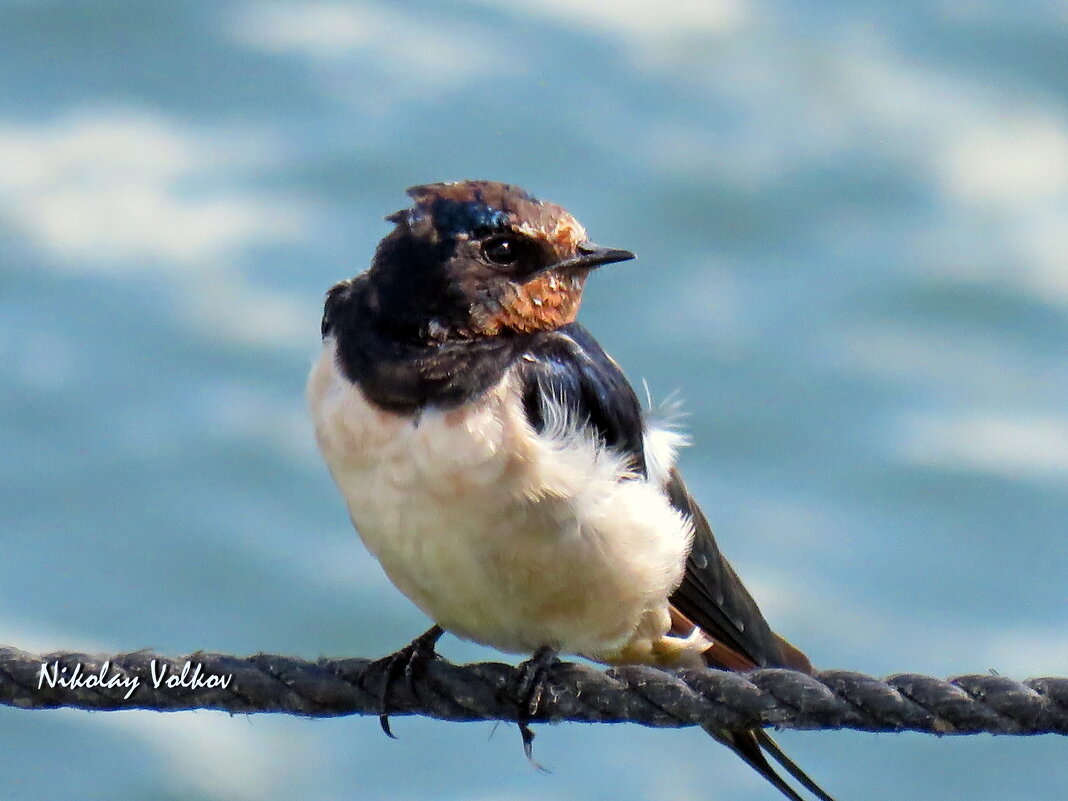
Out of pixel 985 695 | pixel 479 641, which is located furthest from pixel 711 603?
pixel 985 695

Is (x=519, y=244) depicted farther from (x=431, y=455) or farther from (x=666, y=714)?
(x=666, y=714)

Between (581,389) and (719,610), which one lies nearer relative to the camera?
(581,389)

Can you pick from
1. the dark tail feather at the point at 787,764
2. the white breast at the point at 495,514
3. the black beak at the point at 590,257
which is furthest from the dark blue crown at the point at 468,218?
the dark tail feather at the point at 787,764

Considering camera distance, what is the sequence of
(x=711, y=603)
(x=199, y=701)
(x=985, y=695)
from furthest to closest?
1. (x=711, y=603)
2. (x=199, y=701)
3. (x=985, y=695)

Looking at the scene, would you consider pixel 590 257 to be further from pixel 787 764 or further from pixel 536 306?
pixel 787 764

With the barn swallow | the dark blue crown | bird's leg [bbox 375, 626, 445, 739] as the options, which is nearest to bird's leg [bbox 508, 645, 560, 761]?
the barn swallow

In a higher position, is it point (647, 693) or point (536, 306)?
point (536, 306)

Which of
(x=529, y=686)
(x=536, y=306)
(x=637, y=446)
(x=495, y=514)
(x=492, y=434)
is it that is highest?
(x=536, y=306)

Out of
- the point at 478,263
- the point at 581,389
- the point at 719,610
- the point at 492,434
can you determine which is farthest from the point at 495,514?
the point at 719,610
